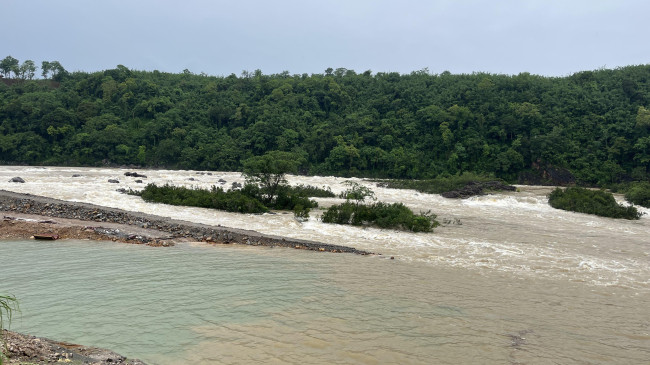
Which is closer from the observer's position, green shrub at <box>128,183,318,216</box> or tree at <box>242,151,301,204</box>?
green shrub at <box>128,183,318,216</box>

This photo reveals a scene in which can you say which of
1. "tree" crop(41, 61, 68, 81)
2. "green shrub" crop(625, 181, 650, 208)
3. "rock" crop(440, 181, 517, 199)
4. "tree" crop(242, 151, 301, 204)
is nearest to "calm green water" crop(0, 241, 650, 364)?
"tree" crop(242, 151, 301, 204)

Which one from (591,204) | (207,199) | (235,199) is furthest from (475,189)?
(207,199)

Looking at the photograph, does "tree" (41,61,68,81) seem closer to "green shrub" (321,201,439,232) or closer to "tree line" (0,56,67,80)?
"tree line" (0,56,67,80)

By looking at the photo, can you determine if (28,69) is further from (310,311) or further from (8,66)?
(310,311)

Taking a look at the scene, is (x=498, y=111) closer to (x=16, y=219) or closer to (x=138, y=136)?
(x=138, y=136)

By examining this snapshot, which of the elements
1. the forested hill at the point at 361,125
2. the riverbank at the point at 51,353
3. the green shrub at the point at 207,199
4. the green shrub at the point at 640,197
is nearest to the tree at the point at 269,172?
the green shrub at the point at 207,199

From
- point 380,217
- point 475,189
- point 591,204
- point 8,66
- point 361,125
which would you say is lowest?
point 380,217

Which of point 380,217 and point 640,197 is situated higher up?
point 640,197

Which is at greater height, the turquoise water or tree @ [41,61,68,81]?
tree @ [41,61,68,81]
